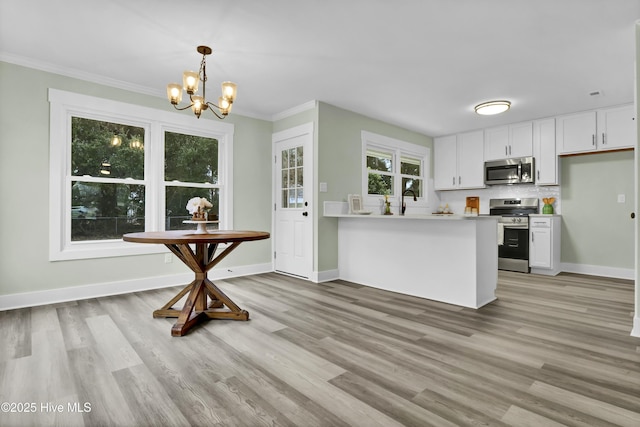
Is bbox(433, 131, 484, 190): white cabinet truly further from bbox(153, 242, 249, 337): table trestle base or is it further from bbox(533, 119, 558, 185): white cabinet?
bbox(153, 242, 249, 337): table trestle base

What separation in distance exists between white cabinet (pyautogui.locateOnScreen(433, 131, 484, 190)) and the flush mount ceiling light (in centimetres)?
150

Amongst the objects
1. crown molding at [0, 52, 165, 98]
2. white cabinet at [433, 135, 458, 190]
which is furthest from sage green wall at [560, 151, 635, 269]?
crown molding at [0, 52, 165, 98]

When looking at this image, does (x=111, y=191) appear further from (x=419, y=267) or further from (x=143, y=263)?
(x=419, y=267)

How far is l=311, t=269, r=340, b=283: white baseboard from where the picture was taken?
437cm

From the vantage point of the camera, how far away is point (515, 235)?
5297mm

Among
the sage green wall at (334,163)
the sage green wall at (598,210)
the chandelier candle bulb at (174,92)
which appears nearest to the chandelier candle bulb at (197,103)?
the chandelier candle bulb at (174,92)

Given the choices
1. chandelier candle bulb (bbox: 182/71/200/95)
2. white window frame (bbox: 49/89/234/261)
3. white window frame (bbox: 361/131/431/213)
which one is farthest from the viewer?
white window frame (bbox: 361/131/431/213)

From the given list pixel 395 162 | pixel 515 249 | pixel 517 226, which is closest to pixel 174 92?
pixel 395 162

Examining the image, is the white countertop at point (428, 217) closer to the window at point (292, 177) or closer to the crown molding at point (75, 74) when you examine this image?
the window at point (292, 177)

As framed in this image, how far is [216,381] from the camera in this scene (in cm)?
183

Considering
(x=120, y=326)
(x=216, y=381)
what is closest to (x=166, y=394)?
(x=216, y=381)

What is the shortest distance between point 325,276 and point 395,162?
8.20ft

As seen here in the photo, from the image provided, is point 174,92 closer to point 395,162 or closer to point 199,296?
point 199,296

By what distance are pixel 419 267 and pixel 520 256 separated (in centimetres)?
259
